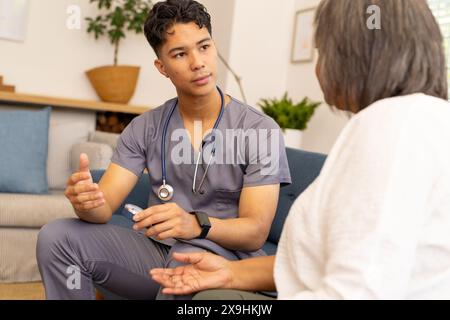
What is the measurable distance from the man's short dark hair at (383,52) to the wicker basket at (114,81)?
2.87 meters

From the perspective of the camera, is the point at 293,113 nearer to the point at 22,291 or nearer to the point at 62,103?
the point at 62,103

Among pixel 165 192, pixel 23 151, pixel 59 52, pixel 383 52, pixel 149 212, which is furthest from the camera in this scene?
pixel 59 52

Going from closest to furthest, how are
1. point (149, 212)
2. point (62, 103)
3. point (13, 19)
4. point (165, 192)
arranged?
point (149, 212), point (165, 192), point (62, 103), point (13, 19)

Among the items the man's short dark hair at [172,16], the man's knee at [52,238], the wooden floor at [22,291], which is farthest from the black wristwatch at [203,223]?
the wooden floor at [22,291]

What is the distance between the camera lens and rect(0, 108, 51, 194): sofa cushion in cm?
287

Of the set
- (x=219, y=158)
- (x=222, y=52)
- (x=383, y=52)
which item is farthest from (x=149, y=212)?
(x=222, y=52)

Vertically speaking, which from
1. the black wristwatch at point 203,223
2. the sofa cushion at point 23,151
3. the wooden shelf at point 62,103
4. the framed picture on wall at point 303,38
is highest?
the framed picture on wall at point 303,38

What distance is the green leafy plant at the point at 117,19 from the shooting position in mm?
3627

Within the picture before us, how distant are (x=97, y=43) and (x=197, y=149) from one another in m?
2.45

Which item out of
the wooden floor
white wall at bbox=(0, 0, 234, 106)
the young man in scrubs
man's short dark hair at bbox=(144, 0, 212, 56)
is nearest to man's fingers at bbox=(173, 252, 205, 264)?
the young man in scrubs

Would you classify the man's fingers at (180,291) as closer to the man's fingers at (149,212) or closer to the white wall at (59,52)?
the man's fingers at (149,212)

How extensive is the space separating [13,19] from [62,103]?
63cm

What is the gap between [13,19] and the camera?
11.6ft

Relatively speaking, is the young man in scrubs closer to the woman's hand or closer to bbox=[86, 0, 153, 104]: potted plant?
the woman's hand
